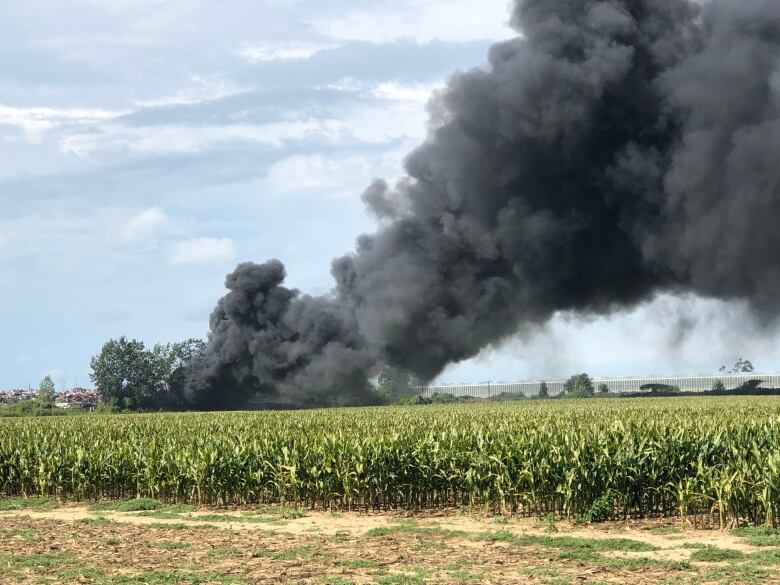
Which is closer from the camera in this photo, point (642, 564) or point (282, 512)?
point (642, 564)

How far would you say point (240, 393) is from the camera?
99812mm

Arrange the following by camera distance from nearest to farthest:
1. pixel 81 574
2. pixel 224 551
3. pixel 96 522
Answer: pixel 81 574 → pixel 224 551 → pixel 96 522

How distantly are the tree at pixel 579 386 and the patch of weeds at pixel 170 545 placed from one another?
103205 mm

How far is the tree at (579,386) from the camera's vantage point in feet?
397

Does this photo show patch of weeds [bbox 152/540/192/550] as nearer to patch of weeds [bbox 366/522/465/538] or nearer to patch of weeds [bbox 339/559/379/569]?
patch of weeds [bbox 339/559/379/569]

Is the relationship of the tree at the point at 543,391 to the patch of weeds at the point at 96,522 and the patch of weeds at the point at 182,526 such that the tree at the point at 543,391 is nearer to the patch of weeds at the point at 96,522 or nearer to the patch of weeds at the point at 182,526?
the patch of weeds at the point at 96,522

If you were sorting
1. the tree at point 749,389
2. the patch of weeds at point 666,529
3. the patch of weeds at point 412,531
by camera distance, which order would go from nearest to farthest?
the patch of weeds at point 412,531 < the patch of weeds at point 666,529 < the tree at point 749,389

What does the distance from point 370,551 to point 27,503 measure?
47.2ft

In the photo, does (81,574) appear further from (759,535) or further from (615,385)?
(615,385)

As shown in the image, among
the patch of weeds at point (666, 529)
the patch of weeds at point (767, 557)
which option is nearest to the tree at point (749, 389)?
the patch of weeds at point (666, 529)

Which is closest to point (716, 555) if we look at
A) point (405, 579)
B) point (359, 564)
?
point (405, 579)

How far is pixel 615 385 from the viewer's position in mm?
139500

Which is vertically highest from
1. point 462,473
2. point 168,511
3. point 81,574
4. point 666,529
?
point 462,473

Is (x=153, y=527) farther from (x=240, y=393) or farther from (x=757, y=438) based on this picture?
(x=240, y=393)
